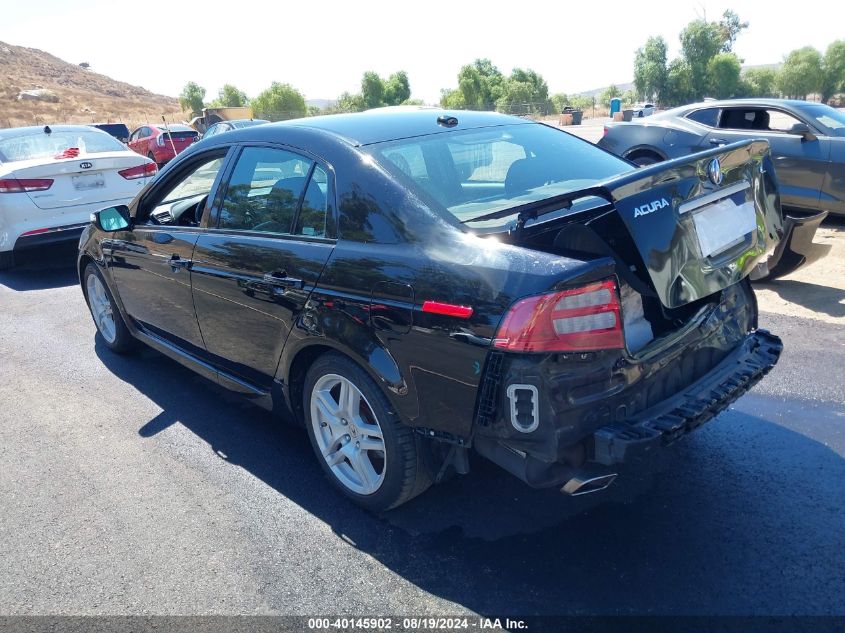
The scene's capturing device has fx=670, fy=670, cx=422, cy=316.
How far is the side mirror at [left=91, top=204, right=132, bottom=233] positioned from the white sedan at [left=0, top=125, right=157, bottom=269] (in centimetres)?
404

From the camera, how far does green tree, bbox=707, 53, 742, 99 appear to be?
220 feet

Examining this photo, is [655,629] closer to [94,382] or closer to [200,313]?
[200,313]

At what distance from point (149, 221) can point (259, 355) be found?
1.63 metres

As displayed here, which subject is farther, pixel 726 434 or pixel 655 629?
pixel 726 434

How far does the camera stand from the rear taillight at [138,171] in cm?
841

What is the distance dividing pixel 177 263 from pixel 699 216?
9.50 feet

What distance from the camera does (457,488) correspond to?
11.0ft

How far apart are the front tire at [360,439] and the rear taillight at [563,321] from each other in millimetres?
753

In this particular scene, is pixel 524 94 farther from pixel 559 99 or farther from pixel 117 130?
pixel 117 130

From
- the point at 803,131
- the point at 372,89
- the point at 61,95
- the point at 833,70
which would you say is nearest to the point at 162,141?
the point at 803,131

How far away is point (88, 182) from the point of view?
810cm

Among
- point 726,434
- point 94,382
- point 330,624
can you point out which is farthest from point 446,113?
point 94,382

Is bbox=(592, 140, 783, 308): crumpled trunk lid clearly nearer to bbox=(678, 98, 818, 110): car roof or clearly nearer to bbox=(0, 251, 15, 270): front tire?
bbox=(678, 98, 818, 110): car roof

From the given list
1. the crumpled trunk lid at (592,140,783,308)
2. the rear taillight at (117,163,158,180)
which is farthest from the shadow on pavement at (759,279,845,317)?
the rear taillight at (117,163,158,180)
